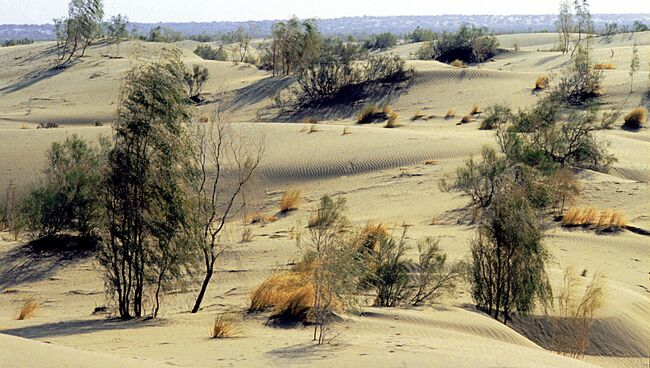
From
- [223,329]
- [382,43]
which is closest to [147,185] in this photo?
[223,329]

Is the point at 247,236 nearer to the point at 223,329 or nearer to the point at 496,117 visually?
the point at 223,329

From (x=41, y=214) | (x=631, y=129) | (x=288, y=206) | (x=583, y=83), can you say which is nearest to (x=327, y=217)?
(x=288, y=206)

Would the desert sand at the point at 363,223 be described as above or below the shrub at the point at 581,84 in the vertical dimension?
below

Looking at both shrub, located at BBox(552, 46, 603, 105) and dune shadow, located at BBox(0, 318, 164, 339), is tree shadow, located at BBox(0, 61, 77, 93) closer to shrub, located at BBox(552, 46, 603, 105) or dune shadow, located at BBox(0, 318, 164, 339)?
shrub, located at BBox(552, 46, 603, 105)

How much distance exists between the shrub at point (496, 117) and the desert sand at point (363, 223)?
0.66 m

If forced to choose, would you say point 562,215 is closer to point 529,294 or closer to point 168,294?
point 529,294

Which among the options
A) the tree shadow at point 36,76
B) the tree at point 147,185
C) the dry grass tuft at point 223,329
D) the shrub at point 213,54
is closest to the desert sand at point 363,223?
the dry grass tuft at point 223,329

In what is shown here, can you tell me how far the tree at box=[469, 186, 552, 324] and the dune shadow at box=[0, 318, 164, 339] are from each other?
4.56 m

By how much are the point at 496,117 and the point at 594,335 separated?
15064 mm

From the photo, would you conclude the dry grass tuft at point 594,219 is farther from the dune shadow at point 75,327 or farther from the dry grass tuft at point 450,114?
the dry grass tuft at point 450,114

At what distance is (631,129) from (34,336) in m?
22.4

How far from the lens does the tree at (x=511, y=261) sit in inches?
476

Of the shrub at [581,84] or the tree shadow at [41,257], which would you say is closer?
the tree shadow at [41,257]

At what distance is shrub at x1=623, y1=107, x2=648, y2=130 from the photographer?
93.2 ft
